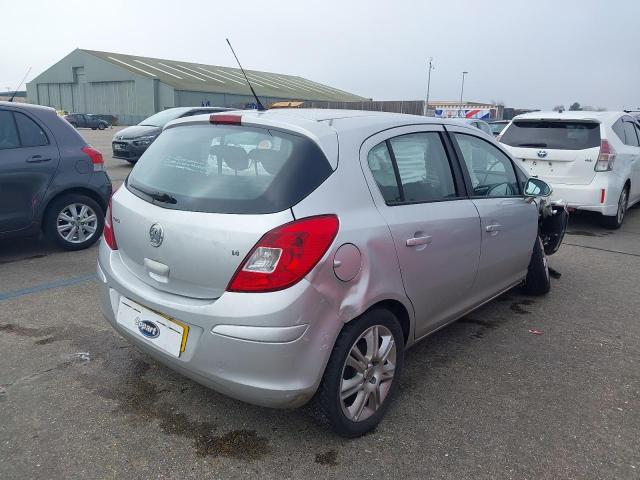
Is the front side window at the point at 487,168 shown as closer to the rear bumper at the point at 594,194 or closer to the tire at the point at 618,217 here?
the rear bumper at the point at 594,194

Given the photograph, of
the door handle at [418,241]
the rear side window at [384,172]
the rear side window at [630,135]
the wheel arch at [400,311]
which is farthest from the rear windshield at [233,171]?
the rear side window at [630,135]

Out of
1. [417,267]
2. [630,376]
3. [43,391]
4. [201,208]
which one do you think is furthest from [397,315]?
[43,391]

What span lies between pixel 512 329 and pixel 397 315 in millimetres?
1628

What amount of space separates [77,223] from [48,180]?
599 mm

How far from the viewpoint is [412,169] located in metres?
3.03

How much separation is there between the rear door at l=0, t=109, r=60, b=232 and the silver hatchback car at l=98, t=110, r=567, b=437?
286 centimetres

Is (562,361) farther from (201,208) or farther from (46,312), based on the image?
(46,312)

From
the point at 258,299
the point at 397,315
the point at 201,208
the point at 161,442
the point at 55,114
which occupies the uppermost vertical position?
the point at 55,114

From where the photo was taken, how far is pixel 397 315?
9.55 ft

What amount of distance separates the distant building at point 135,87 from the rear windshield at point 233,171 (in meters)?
48.2

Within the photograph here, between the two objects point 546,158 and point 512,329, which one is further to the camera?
point 546,158

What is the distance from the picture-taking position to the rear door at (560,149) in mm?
7230

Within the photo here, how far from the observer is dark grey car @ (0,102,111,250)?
529 centimetres

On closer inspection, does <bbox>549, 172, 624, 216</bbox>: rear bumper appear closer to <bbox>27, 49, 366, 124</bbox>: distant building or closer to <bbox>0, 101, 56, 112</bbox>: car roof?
<bbox>0, 101, 56, 112</bbox>: car roof
